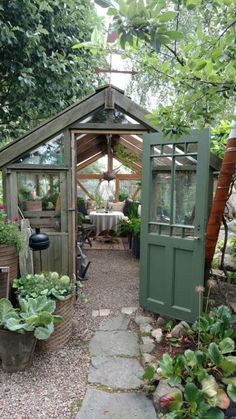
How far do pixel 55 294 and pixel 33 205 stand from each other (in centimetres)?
143

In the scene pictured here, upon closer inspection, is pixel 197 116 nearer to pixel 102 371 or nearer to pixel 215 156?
pixel 215 156

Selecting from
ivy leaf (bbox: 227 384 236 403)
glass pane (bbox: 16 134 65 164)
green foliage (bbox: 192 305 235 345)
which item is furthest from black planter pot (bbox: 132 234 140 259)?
ivy leaf (bbox: 227 384 236 403)

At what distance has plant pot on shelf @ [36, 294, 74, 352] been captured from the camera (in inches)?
110

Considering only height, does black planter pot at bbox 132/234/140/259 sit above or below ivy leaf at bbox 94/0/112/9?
below

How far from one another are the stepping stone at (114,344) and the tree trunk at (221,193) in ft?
3.57

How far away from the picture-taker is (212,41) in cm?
160

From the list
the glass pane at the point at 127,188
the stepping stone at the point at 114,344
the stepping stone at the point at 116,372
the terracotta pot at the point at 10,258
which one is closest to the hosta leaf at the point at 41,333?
the stepping stone at the point at 116,372

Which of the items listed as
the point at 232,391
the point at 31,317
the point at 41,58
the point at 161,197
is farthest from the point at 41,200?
the point at 232,391

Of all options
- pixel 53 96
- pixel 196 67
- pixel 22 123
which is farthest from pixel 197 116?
pixel 22 123

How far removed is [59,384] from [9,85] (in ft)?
13.6

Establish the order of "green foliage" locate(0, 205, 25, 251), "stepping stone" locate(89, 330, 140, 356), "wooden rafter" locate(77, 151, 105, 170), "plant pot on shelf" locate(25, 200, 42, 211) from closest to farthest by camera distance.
Result: "stepping stone" locate(89, 330, 140, 356) → "green foliage" locate(0, 205, 25, 251) → "plant pot on shelf" locate(25, 200, 42, 211) → "wooden rafter" locate(77, 151, 105, 170)

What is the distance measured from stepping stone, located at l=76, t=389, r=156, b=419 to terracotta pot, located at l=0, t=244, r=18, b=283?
143cm

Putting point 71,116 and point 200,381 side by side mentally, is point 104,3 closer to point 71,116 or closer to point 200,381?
point 200,381

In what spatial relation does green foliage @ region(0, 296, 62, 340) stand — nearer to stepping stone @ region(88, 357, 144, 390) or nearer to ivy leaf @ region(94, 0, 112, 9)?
stepping stone @ region(88, 357, 144, 390)
